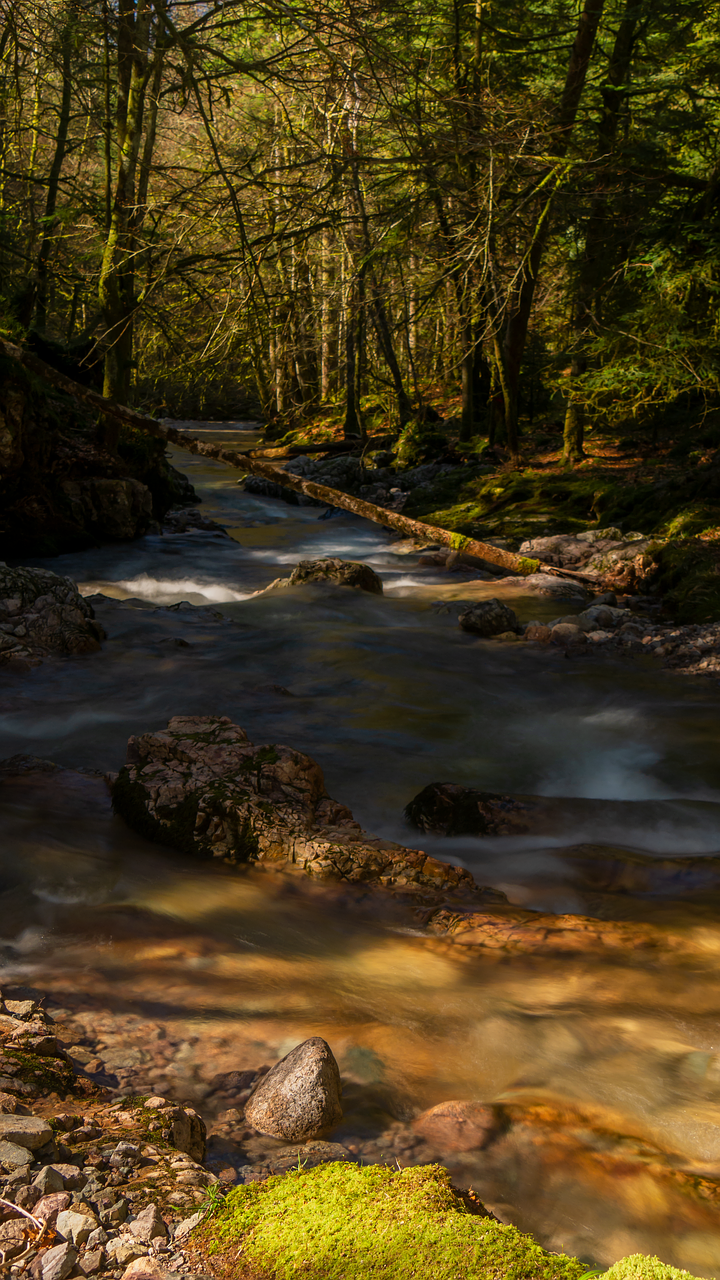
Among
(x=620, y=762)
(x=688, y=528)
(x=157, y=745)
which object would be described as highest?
(x=688, y=528)

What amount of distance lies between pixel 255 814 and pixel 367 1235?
7.75ft

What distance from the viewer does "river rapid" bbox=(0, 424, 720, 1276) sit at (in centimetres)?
199

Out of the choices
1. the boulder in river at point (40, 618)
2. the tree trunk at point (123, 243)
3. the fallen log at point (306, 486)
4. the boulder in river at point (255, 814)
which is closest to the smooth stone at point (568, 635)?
the fallen log at point (306, 486)

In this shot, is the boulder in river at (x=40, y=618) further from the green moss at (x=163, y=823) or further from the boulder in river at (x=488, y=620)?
the boulder in river at (x=488, y=620)

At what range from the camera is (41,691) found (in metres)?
6.31

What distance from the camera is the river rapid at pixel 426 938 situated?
199cm

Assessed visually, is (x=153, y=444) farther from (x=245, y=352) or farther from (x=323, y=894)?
(x=323, y=894)

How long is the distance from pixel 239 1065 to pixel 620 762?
4448mm

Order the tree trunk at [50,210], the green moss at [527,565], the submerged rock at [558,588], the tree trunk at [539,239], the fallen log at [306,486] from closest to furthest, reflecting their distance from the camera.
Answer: the fallen log at [306,486], the green moss at [527,565], the tree trunk at [539,239], the tree trunk at [50,210], the submerged rock at [558,588]

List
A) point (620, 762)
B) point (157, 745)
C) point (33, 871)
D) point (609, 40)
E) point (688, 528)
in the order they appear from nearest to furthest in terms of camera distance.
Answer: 1. point (33, 871)
2. point (157, 745)
3. point (620, 762)
4. point (688, 528)
5. point (609, 40)

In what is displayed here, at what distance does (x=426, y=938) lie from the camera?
312cm

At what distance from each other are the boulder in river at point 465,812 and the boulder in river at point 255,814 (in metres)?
0.56

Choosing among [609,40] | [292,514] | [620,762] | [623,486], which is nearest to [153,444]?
[292,514]

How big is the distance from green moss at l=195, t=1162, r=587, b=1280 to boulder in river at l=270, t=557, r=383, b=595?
361 inches
